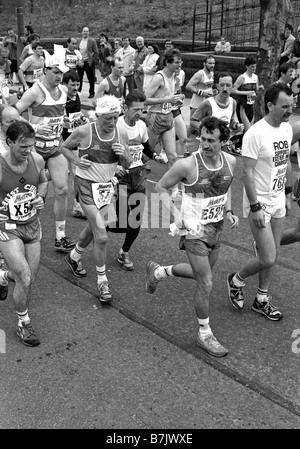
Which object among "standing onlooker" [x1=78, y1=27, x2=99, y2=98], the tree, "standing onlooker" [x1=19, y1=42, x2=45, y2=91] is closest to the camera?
the tree

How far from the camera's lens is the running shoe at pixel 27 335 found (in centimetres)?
481

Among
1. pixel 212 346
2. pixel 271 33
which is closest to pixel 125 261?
pixel 212 346

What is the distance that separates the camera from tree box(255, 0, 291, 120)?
9609 millimetres

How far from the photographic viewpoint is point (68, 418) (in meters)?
3.92

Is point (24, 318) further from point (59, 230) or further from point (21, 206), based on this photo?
point (59, 230)

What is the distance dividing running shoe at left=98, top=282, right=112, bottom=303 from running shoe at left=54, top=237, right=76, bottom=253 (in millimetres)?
1272

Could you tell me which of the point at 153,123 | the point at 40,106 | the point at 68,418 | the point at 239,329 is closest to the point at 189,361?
the point at 239,329

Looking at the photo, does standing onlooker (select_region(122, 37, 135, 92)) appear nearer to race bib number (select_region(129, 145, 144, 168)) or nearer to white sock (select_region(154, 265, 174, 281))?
race bib number (select_region(129, 145, 144, 168))

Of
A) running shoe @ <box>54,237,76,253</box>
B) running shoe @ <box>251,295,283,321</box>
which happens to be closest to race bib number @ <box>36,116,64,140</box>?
running shoe @ <box>54,237,76,253</box>

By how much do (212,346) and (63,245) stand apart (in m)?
2.57

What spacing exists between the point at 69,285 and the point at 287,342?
2.18m

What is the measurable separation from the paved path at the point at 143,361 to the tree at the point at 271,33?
15.4ft

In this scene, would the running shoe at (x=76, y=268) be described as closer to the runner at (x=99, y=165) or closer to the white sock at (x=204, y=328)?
the runner at (x=99, y=165)

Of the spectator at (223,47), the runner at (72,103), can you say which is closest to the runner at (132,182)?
the runner at (72,103)
